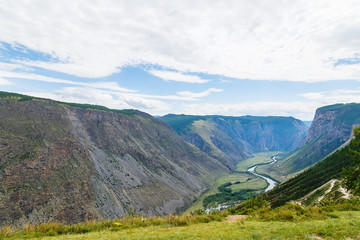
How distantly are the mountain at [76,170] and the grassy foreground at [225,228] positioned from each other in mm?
9302

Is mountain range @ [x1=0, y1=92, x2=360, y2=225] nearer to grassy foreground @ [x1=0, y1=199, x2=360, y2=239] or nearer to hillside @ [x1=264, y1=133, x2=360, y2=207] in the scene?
hillside @ [x1=264, y1=133, x2=360, y2=207]

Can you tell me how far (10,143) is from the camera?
6900 cm

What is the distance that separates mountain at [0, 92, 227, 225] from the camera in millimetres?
61938

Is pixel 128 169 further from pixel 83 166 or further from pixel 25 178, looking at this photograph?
pixel 25 178

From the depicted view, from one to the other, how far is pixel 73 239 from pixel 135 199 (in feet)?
288

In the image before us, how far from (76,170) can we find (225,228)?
273ft

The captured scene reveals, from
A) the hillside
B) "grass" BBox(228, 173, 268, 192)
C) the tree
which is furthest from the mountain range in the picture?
the tree

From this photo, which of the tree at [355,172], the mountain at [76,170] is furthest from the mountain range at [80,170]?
the tree at [355,172]

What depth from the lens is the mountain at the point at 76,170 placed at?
A: 6194 centimetres

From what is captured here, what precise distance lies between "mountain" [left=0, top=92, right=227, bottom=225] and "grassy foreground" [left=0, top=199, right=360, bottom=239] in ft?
30.5

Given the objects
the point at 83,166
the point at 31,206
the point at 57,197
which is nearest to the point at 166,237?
the point at 31,206

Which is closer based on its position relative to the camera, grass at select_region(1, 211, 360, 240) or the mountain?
grass at select_region(1, 211, 360, 240)

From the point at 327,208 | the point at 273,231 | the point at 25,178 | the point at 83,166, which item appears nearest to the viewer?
the point at 273,231

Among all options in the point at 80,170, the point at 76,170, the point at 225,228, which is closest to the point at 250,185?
the point at 80,170
